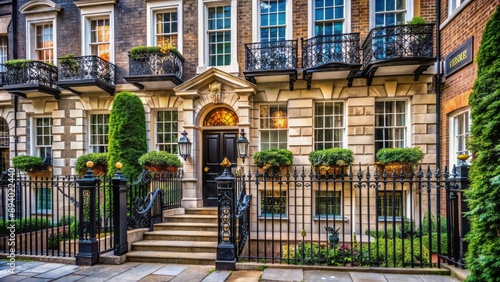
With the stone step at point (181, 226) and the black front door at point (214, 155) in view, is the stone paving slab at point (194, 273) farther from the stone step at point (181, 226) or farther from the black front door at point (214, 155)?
the black front door at point (214, 155)

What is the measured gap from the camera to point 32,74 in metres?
10.3

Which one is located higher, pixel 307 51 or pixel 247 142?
pixel 307 51

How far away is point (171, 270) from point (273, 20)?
26.1 ft

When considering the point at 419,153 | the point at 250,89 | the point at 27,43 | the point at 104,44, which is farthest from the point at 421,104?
the point at 27,43

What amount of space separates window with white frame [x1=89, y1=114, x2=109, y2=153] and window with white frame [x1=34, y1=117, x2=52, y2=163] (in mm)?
1906

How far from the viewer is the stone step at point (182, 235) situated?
22.2 feet

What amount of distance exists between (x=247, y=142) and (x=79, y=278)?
5244 millimetres

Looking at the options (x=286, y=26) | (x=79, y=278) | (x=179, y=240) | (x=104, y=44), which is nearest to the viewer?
(x=79, y=278)

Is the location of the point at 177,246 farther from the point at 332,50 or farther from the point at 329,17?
the point at 329,17

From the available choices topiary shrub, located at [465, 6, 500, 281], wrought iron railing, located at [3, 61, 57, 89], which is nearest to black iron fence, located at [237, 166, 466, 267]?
topiary shrub, located at [465, 6, 500, 281]

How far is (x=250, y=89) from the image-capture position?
8.91m

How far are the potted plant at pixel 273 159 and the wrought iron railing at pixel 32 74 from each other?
8008 millimetres

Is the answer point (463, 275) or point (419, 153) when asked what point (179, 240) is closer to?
point (463, 275)

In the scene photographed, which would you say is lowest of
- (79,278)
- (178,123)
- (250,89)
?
(79,278)
